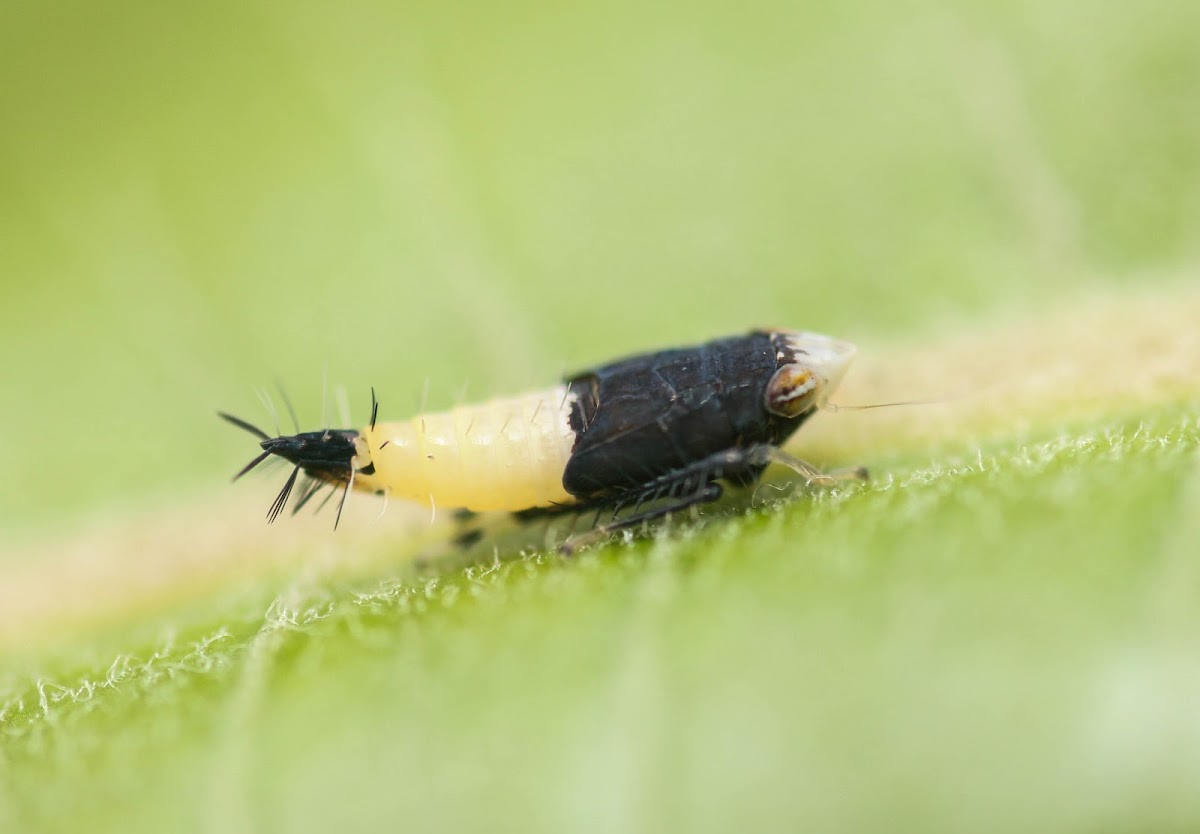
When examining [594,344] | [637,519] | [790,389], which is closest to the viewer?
[637,519]

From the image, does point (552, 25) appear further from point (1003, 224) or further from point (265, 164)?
point (1003, 224)

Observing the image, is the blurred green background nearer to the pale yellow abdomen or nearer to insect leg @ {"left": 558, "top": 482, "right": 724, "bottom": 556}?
insect leg @ {"left": 558, "top": 482, "right": 724, "bottom": 556}

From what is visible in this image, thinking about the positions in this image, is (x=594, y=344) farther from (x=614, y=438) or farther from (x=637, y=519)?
(x=637, y=519)

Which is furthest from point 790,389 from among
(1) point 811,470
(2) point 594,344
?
(2) point 594,344

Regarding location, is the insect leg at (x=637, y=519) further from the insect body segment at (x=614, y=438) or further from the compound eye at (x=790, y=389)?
the compound eye at (x=790, y=389)

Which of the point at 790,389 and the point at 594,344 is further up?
the point at 594,344

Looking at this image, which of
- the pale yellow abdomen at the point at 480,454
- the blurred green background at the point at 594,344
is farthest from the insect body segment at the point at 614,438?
the blurred green background at the point at 594,344
